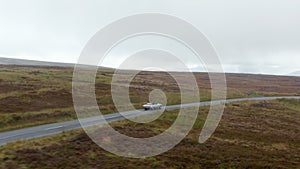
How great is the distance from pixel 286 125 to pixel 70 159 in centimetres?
3833

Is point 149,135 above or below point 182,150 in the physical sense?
above

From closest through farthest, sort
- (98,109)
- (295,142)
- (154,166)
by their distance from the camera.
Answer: (154,166) < (295,142) < (98,109)

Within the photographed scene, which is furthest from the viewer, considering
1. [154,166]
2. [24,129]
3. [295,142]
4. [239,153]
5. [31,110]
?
[31,110]

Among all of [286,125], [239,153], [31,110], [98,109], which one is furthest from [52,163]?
[286,125]

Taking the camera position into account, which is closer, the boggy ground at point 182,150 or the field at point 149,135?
the boggy ground at point 182,150

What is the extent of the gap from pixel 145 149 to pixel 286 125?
30.9 meters

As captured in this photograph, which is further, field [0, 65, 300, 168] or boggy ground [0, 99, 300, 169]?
field [0, 65, 300, 168]

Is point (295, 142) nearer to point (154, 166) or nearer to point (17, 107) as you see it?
point (154, 166)

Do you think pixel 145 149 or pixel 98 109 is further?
pixel 98 109

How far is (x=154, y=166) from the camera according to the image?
23844mm

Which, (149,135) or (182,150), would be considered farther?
(149,135)

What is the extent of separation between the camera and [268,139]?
3753 cm

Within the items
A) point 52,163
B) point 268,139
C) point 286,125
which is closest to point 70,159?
point 52,163

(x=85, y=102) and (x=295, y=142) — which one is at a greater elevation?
(x=85, y=102)
